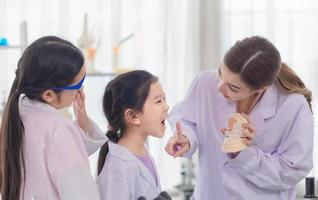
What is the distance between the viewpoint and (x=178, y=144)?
154 centimetres

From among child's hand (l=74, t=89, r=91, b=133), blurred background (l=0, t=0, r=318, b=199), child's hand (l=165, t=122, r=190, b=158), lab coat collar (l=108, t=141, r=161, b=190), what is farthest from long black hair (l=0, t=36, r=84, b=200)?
blurred background (l=0, t=0, r=318, b=199)

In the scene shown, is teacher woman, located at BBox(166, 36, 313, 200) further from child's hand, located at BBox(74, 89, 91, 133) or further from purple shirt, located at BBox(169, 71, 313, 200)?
child's hand, located at BBox(74, 89, 91, 133)

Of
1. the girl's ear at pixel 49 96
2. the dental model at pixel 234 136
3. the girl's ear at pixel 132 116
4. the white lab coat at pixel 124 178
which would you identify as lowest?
the white lab coat at pixel 124 178

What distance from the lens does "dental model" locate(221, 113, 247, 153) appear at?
1.43 metres

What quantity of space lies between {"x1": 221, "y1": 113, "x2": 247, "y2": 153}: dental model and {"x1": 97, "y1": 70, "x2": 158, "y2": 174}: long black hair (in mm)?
244

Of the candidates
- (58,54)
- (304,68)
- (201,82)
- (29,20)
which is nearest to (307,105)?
(201,82)

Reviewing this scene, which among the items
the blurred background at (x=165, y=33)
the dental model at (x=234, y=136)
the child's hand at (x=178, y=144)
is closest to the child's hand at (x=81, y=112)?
the child's hand at (x=178, y=144)

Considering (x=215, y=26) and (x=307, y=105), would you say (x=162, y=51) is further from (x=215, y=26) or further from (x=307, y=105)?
(x=307, y=105)

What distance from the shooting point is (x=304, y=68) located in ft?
9.55

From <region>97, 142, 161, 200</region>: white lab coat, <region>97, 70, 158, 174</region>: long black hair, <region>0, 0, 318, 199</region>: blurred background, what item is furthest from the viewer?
<region>0, 0, 318, 199</region>: blurred background

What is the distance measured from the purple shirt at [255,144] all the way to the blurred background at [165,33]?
1167mm

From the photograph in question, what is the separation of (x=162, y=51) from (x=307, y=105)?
1.55 metres

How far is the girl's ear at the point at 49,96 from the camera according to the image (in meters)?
1.21

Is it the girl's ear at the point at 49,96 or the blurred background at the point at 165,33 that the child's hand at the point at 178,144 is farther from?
the blurred background at the point at 165,33
